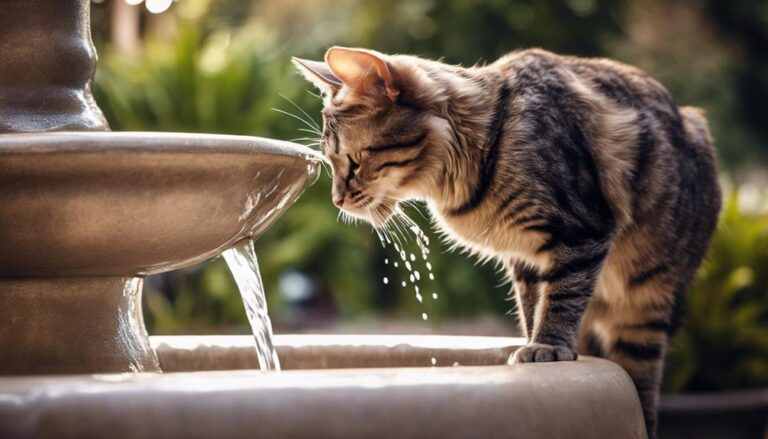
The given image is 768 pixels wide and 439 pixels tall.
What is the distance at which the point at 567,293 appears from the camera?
2598 millimetres

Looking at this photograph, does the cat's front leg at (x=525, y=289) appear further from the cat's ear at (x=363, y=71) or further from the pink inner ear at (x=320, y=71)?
the pink inner ear at (x=320, y=71)

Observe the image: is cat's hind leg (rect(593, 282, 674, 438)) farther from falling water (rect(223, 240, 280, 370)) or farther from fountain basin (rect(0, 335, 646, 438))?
fountain basin (rect(0, 335, 646, 438))

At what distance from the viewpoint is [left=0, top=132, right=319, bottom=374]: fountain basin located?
5.46ft

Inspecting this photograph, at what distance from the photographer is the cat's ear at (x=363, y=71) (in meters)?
2.60

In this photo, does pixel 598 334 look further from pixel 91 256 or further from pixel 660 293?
pixel 91 256

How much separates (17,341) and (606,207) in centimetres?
152

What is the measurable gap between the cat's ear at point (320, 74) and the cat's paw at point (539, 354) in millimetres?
990

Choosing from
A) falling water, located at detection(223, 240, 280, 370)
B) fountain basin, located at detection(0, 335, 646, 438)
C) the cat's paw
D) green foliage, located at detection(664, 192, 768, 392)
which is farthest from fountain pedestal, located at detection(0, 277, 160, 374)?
green foliage, located at detection(664, 192, 768, 392)

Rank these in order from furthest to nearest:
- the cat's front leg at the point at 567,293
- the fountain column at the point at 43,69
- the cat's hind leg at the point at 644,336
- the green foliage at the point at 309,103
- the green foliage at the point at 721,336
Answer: the green foliage at the point at 309,103, the green foliage at the point at 721,336, the cat's hind leg at the point at 644,336, the cat's front leg at the point at 567,293, the fountain column at the point at 43,69

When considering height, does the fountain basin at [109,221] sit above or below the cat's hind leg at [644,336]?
above

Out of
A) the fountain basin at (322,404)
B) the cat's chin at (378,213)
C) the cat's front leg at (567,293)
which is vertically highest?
the fountain basin at (322,404)

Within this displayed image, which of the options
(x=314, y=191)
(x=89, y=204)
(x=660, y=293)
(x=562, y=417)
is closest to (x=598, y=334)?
(x=660, y=293)

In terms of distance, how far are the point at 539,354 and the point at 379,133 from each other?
0.84 m

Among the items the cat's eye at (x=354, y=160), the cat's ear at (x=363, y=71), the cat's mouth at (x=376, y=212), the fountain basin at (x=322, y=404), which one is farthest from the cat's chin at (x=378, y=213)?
the fountain basin at (x=322, y=404)
